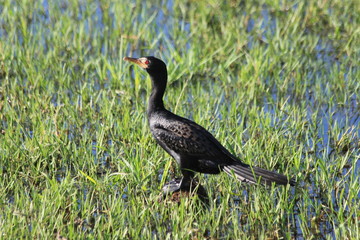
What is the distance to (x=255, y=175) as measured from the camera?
5.50 meters

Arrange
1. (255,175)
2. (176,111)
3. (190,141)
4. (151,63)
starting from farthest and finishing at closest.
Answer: (176,111), (151,63), (190,141), (255,175)

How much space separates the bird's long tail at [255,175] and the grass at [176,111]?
0.10m

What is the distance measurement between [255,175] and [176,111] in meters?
1.75

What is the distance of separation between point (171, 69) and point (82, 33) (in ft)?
4.97

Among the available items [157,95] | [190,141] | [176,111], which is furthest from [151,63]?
[176,111]

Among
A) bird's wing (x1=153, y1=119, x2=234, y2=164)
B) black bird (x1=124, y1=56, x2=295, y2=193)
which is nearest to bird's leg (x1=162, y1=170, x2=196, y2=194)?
black bird (x1=124, y1=56, x2=295, y2=193)

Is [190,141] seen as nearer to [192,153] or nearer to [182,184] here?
[192,153]

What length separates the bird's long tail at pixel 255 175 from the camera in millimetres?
5395

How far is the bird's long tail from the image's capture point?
17.7ft

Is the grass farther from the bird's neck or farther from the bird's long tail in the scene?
the bird's neck

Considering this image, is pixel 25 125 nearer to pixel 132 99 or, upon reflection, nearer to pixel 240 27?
pixel 132 99

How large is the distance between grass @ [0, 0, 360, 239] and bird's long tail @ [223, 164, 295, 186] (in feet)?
0.32

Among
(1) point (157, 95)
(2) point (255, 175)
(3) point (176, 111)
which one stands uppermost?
(1) point (157, 95)

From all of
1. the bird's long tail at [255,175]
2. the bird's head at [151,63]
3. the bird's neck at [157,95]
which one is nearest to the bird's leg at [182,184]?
the bird's long tail at [255,175]
